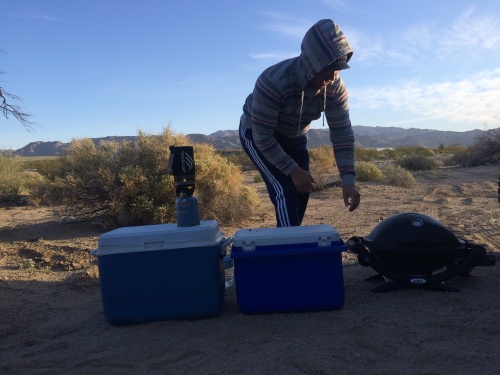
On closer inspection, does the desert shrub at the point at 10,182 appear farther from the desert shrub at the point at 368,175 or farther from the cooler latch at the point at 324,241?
the cooler latch at the point at 324,241

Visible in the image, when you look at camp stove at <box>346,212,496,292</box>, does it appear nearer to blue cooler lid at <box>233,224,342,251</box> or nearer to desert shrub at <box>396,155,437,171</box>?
blue cooler lid at <box>233,224,342,251</box>

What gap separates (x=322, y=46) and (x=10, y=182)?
11098 mm

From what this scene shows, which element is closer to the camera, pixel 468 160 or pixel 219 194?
pixel 219 194

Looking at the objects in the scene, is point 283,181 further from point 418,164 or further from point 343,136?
point 418,164

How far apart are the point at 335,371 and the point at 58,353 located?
1.47 metres

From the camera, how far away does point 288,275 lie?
291cm

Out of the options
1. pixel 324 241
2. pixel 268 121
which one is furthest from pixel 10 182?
pixel 324 241

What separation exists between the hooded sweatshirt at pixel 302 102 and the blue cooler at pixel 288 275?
20.0 inches

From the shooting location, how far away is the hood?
2818 millimetres

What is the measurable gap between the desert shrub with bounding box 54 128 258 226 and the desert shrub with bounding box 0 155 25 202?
4.30 meters

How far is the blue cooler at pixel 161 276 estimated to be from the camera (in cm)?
286

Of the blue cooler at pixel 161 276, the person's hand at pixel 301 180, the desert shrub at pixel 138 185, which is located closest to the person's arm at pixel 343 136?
the person's hand at pixel 301 180

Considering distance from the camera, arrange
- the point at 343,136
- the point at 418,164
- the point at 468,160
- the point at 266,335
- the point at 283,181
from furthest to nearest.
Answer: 1. the point at 468,160
2. the point at 418,164
3. the point at 343,136
4. the point at 283,181
5. the point at 266,335

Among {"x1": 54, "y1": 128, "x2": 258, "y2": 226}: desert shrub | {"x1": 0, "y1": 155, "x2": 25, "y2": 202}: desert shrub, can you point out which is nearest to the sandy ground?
{"x1": 54, "y1": 128, "x2": 258, "y2": 226}: desert shrub
